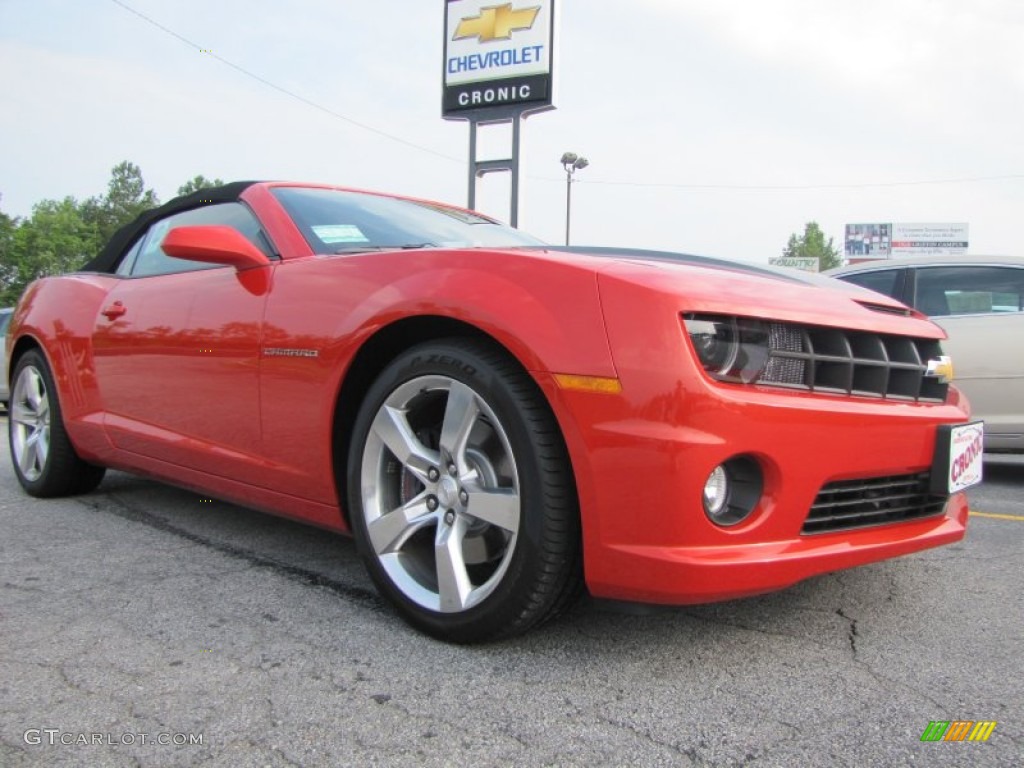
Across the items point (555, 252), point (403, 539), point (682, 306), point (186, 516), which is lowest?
point (186, 516)

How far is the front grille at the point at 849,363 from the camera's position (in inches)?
78.5

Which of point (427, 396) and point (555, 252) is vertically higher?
point (555, 252)

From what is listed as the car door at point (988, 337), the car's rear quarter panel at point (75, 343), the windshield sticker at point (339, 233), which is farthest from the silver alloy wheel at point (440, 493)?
the car door at point (988, 337)

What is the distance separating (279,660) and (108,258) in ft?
9.04

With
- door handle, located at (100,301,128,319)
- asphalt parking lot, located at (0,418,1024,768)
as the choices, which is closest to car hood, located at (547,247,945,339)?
asphalt parking lot, located at (0,418,1024,768)

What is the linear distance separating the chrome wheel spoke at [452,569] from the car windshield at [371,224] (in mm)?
1024

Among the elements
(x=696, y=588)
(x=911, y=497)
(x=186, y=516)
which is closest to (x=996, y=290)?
(x=911, y=497)

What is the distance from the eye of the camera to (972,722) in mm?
1735

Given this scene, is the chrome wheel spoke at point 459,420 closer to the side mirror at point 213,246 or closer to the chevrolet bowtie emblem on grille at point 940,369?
the side mirror at point 213,246

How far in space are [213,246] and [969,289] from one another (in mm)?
4744

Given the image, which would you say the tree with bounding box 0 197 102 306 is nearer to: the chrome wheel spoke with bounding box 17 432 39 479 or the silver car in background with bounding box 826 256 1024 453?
the chrome wheel spoke with bounding box 17 432 39 479

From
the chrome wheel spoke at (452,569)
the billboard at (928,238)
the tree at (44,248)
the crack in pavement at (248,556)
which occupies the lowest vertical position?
the crack in pavement at (248,556)

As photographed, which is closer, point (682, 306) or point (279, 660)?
point (682, 306)

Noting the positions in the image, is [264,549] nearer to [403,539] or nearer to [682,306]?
[403,539]
